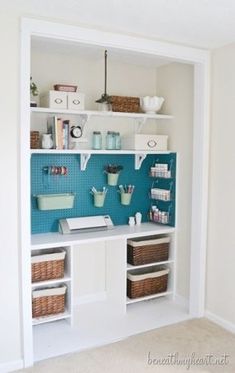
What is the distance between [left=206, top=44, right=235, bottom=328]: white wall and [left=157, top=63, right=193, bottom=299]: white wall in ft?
0.89

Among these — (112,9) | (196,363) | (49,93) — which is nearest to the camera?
(112,9)

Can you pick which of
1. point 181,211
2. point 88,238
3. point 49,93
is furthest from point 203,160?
point 49,93

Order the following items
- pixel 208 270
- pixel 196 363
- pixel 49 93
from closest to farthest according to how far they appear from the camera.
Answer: pixel 196 363, pixel 49 93, pixel 208 270

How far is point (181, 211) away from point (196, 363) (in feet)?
4.43

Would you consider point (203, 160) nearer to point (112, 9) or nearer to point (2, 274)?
point (112, 9)

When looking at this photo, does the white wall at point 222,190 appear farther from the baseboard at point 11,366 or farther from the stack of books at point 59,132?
the baseboard at point 11,366

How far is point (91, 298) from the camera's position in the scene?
11.5 ft

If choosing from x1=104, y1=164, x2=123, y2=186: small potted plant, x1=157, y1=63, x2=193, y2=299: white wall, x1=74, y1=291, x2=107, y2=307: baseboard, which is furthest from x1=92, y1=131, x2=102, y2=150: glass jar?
x1=74, y1=291, x2=107, y2=307: baseboard

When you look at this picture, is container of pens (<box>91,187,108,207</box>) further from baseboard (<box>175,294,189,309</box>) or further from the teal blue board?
baseboard (<box>175,294,189,309</box>)

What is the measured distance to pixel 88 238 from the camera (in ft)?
10.0

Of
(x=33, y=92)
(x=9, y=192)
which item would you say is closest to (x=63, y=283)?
(x=9, y=192)

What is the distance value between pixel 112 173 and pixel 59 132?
683mm

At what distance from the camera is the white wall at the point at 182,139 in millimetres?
3373

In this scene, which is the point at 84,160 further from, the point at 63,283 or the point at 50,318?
the point at 50,318
